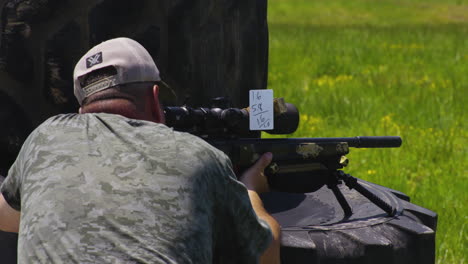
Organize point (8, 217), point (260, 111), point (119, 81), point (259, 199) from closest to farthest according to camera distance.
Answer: point (119, 81), point (8, 217), point (259, 199), point (260, 111)

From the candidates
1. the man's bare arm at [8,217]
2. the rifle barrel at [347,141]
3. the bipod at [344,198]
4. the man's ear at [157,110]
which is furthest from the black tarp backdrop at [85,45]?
the man's ear at [157,110]

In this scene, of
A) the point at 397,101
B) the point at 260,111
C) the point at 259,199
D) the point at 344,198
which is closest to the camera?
the point at 259,199

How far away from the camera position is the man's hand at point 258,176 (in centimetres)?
297

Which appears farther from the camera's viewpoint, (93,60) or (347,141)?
(347,141)

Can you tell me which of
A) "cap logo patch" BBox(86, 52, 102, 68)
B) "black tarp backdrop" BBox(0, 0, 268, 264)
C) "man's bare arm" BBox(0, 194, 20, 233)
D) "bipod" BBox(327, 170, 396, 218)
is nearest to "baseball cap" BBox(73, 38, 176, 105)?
"cap logo patch" BBox(86, 52, 102, 68)

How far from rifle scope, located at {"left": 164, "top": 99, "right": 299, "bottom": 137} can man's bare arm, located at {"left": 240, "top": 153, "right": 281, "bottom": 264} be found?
0.48ft

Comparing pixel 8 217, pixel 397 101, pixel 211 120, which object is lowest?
pixel 397 101

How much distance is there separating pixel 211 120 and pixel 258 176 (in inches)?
10.6

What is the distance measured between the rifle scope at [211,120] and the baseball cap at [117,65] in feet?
1.42

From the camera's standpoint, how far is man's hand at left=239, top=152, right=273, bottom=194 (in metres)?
2.97

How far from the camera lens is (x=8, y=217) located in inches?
102

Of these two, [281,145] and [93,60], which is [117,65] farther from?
[281,145]

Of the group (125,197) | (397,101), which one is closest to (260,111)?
(125,197)

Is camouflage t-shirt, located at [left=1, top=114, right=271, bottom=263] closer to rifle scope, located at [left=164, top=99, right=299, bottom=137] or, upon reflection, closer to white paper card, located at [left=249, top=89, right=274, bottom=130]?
rifle scope, located at [left=164, top=99, right=299, bottom=137]
